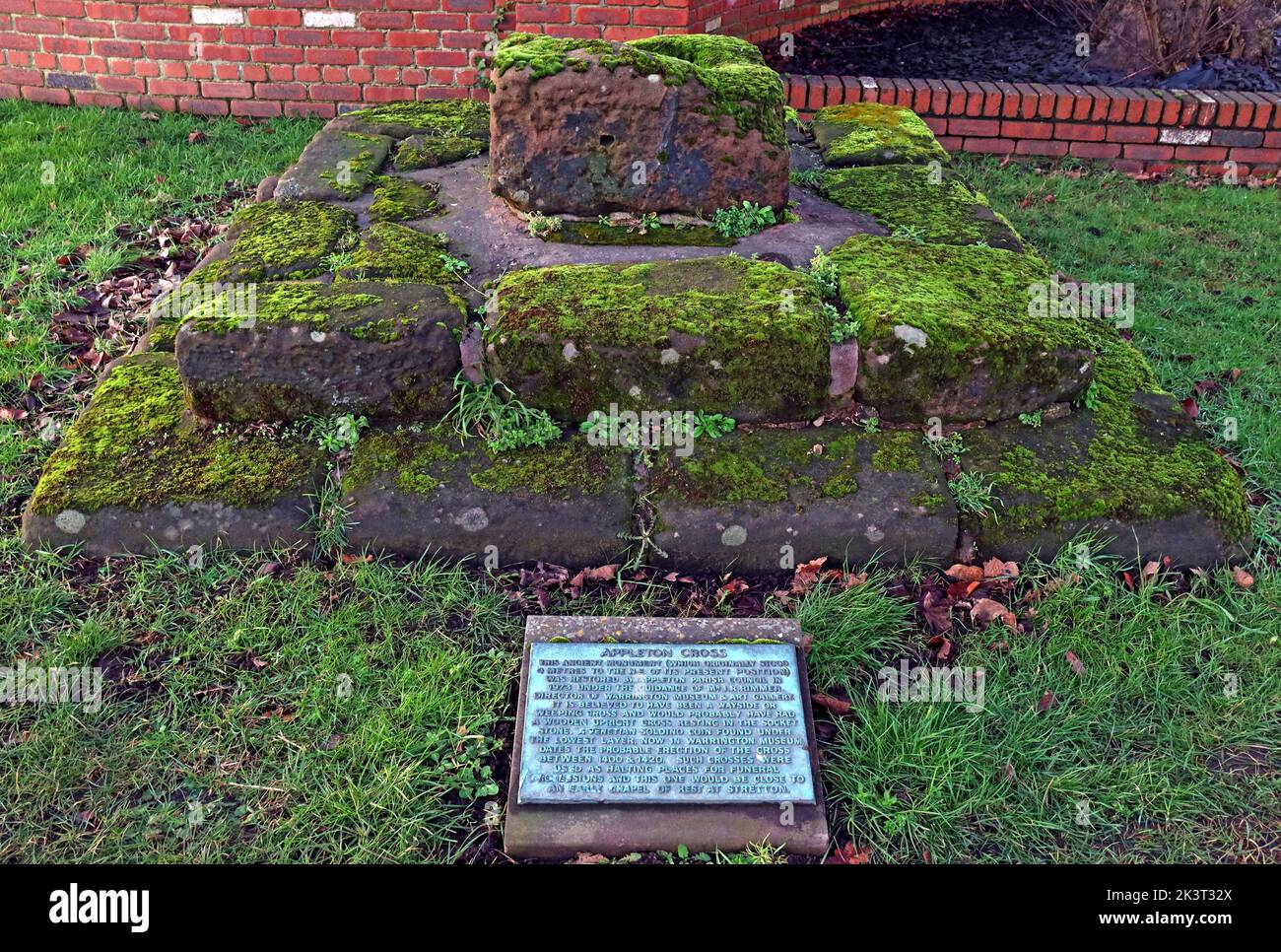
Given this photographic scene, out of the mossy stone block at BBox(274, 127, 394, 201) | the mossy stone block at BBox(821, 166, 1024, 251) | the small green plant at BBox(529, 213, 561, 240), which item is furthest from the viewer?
the mossy stone block at BBox(274, 127, 394, 201)

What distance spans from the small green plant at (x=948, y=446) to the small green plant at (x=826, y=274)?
62cm

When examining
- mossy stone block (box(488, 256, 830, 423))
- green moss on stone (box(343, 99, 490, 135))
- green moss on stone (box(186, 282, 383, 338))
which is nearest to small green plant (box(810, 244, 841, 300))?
mossy stone block (box(488, 256, 830, 423))

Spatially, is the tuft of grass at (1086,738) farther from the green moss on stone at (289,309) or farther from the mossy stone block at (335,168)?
the mossy stone block at (335,168)

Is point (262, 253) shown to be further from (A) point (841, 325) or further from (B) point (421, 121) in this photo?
(A) point (841, 325)

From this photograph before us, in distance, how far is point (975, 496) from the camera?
2953 mm

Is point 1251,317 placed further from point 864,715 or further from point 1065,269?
point 864,715

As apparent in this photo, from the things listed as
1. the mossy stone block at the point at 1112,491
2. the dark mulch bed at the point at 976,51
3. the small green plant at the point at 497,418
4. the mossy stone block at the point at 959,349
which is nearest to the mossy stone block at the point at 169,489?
the small green plant at the point at 497,418

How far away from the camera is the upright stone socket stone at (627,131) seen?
362 centimetres

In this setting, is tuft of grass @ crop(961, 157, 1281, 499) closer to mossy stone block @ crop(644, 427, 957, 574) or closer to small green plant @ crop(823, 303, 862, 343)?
mossy stone block @ crop(644, 427, 957, 574)

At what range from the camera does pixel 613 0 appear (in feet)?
17.9

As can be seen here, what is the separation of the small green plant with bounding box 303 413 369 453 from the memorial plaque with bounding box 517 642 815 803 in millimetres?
1018

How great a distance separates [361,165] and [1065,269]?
11.1 ft

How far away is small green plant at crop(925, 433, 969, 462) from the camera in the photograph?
10.1ft

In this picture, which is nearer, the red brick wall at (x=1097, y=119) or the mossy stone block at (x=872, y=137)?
the mossy stone block at (x=872, y=137)
